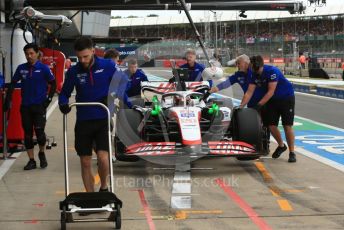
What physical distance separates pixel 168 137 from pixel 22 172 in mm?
2122

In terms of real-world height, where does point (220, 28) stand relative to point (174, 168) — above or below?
above

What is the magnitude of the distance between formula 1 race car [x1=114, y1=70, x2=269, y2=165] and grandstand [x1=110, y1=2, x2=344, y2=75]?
17.1m

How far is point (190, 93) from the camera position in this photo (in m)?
9.15

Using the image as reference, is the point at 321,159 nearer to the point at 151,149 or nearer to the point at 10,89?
the point at 151,149

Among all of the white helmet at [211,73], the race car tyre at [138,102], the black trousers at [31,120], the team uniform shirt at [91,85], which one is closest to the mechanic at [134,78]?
the race car tyre at [138,102]

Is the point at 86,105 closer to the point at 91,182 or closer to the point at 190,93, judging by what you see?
the point at 91,182

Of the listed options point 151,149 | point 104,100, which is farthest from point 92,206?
point 151,149

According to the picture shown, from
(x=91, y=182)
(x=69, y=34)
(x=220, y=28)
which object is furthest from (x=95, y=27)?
(x=91, y=182)

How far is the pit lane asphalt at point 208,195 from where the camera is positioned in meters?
5.89

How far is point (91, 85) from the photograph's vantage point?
20.4 ft

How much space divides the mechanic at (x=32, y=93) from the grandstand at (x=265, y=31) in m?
18.3

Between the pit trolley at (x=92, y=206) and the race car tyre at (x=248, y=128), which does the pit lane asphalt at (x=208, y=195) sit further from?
the race car tyre at (x=248, y=128)

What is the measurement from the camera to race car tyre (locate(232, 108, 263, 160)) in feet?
28.7

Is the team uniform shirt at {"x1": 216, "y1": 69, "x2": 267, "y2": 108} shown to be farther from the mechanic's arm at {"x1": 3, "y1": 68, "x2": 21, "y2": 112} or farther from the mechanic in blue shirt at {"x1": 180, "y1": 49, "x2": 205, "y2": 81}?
the mechanic's arm at {"x1": 3, "y1": 68, "x2": 21, "y2": 112}
